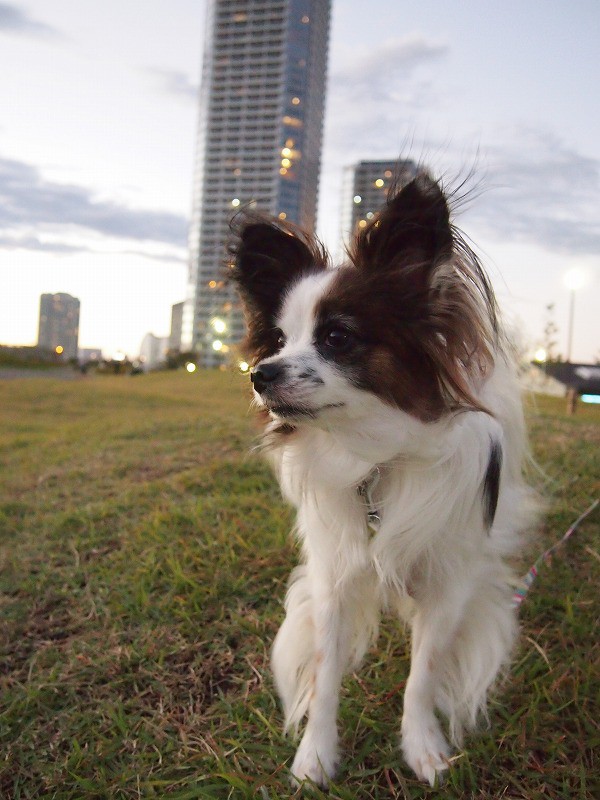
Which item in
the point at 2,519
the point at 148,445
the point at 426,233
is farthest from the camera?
the point at 148,445

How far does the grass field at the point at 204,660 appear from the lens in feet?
5.54

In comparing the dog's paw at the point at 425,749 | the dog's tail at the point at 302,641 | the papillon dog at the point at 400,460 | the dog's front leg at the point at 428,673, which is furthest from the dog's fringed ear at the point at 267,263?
the dog's paw at the point at 425,749

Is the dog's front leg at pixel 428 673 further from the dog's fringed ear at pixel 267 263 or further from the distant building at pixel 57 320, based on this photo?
the distant building at pixel 57 320

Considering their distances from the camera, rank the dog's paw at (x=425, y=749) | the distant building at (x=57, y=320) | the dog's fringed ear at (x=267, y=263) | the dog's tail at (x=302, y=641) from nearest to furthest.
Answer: the dog's paw at (x=425, y=749) < the dog's tail at (x=302, y=641) < the dog's fringed ear at (x=267, y=263) < the distant building at (x=57, y=320)

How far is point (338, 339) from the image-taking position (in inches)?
67.0

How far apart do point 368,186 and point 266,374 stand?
989mm

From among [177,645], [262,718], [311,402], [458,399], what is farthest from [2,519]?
[458,399]

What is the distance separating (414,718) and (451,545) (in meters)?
0.54

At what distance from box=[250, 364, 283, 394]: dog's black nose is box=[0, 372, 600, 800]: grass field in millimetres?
490

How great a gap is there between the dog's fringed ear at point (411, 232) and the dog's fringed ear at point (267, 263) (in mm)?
311

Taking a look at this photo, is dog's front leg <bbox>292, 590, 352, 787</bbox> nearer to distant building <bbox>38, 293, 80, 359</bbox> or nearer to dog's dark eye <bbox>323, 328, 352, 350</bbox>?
dog's dark eye <bbox>323, 328, 352, 350</bbox>

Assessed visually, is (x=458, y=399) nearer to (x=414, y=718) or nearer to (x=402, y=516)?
(x=402, y=516)

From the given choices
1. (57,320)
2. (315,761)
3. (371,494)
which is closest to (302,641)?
(315,761)

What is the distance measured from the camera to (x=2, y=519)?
12.5 feet
